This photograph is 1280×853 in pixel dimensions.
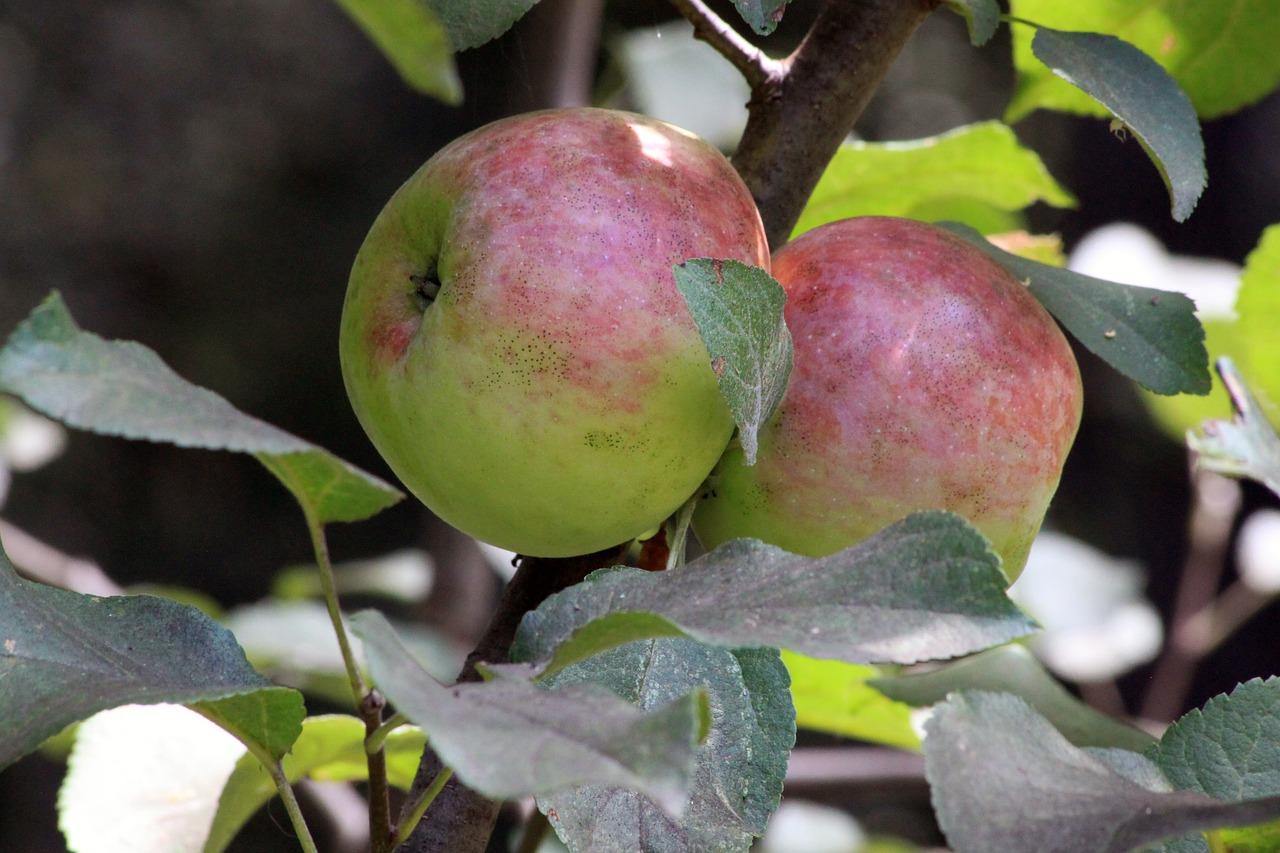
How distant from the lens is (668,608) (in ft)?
1.21

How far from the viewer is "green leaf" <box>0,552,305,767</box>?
0.39 meters

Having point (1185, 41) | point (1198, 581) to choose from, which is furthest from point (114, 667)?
point (1198, 581)

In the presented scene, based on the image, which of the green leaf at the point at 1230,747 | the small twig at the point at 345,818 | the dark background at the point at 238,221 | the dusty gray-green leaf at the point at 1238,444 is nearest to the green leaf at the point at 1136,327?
the dusty gray-green leaf at the point at 1238,444

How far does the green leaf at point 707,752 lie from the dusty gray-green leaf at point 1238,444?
0.22m

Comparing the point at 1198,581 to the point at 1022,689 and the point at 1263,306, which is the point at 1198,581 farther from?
the point at 1022,689

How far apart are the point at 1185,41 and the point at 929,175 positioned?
0.17 m

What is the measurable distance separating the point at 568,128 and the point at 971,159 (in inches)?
16.3

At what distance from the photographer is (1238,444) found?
542mm

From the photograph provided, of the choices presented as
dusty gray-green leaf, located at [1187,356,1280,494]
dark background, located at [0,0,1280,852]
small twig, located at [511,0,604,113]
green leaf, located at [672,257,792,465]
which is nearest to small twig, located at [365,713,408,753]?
green leaf, located at [672,257,792,465]

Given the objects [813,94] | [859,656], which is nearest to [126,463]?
[813,94]

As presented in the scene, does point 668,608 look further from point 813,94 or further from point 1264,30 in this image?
point 1264,30

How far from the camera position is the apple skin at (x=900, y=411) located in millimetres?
483

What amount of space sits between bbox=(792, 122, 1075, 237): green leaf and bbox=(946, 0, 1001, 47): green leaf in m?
0.25

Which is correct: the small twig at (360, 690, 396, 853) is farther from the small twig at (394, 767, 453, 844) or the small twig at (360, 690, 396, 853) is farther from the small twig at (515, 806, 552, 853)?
the small twig at (515, 806, 552, 853)
